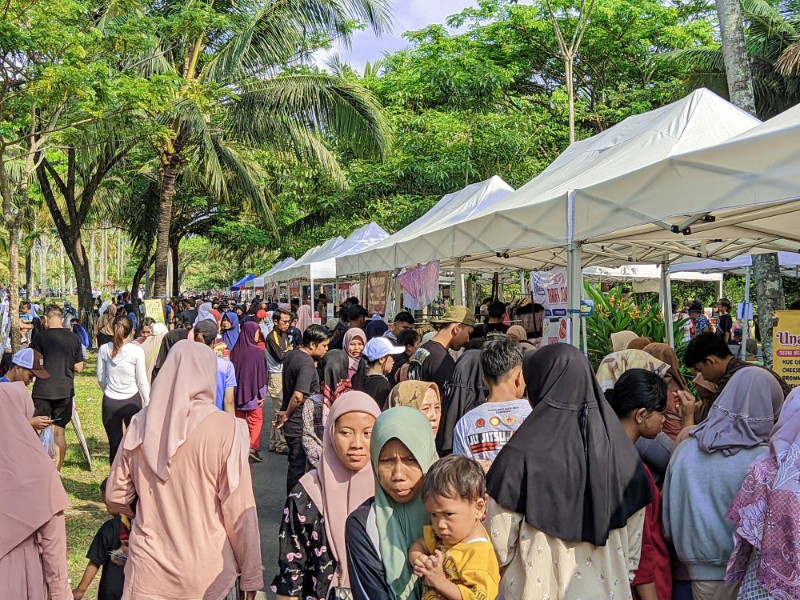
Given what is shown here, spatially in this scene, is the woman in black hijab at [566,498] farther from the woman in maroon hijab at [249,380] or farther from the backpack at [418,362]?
the woman in maroon hijab at [249,380]

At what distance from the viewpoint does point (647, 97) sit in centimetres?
2394

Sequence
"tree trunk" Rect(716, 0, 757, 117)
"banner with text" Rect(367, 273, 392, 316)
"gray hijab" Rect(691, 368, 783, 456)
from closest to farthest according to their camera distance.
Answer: "gray hijab" Rect(691, 368, 783, 456) < "tree trunk" Rect(716, 0, 757, 117) < "banner with text" Rect(367, 273, 392, 316)

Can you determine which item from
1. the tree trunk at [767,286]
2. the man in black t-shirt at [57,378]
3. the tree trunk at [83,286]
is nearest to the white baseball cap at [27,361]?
the man in black t-shirt at [57,378]

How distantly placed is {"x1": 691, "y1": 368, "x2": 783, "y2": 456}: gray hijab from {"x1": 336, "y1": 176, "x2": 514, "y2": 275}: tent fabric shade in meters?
5.18

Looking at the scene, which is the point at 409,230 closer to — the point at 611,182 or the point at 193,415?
the point at 611,182

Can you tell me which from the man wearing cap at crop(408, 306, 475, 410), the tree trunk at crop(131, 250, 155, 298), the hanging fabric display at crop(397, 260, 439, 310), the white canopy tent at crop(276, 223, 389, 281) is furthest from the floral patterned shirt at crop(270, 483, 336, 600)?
the tree trunk at crop(131, 250, 155, 298)

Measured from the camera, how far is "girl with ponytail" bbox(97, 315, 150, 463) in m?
7.26

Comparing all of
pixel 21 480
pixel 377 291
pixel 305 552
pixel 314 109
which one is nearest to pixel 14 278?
pixel 377 291

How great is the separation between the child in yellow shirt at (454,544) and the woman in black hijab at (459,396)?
2.01 metres

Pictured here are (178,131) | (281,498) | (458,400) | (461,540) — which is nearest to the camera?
(461,540)

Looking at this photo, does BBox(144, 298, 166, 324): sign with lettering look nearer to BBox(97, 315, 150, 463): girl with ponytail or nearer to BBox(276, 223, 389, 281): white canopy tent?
BBox(276, 223, 389, 281): white canopy tent

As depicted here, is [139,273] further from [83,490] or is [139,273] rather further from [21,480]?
[21,480]

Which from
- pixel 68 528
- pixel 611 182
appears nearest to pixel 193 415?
pixel 611 182

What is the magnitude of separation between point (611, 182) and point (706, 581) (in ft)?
9.23
